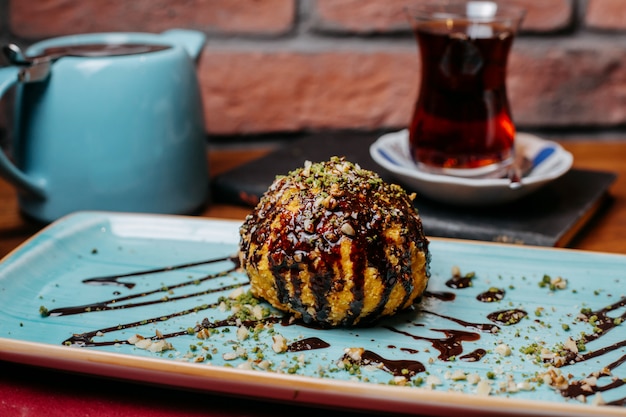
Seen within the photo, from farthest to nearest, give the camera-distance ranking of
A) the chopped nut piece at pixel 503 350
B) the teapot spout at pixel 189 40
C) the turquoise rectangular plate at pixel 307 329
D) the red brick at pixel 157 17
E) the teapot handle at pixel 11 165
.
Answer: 1. the red brick at pixel 157 17
2. the teapot spout at pixel 189 40
3. the teapot handle at pixel 11 165
4. the chopped nut piece at pixel 503 350
5. the turquoise rectangular plate at pixel 307 329

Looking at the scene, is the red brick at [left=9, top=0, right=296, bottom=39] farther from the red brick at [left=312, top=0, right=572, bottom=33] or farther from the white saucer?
the white saucer

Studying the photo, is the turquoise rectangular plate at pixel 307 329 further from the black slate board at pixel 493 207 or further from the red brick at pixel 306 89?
the red brick at pixel 306 89

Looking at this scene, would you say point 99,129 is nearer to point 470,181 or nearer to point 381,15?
point 470,181

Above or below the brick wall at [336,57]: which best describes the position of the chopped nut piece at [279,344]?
below

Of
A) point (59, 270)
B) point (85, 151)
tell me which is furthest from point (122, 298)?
point (85, 151)

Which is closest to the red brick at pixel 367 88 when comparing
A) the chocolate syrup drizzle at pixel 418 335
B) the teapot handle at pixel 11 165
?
the teapot handle at pixel 11 165

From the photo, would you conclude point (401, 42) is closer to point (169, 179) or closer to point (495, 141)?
point (495, 141)

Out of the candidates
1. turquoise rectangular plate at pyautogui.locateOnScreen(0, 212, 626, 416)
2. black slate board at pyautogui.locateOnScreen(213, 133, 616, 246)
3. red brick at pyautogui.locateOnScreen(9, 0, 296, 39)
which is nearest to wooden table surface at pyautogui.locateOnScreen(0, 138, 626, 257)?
black slate board at pyautogui.locateOnScreen(213, 133, 616, 246)
